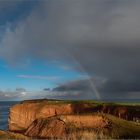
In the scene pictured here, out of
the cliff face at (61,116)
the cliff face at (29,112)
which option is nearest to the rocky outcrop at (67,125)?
the cliff face at (61,116)

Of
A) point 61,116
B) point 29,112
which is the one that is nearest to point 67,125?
point 61,116

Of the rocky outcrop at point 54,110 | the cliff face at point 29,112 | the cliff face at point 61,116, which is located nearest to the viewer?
the cliff face at point 61,116

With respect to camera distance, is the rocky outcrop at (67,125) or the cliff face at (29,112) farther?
the cliff face at (29,112)

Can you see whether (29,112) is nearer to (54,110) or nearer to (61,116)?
(54,110)

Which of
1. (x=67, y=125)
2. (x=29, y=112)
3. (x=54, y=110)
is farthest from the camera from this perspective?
(x=29, y=112)

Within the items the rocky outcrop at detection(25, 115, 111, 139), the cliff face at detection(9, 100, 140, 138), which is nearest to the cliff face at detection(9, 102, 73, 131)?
the cliff face at detection(9, 100, 140, 138)

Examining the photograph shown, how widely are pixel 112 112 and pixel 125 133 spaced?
841 inches

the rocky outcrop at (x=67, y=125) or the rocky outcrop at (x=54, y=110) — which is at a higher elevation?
the rocky outcrop at (x=54, y=110)

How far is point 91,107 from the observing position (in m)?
67.2

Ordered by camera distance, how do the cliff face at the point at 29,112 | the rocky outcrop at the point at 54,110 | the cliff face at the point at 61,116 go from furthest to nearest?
the cliff face at the point at 29,112, the rocky outcrop at the point at 54,110, the cliff face at the point at 61,116

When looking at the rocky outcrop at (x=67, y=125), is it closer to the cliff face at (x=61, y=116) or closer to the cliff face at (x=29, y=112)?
the cliff face at (x=61, y=116)

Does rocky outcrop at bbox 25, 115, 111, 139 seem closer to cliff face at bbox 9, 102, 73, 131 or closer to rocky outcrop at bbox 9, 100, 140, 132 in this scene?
rocky outcrop at bbox 9, 100, 140, 132

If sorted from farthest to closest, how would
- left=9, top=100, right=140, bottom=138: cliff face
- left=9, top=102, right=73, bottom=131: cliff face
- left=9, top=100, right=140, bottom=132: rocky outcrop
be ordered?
left=9, top=102, right=73, bottom=131: cliff face → left=9, top=100, right=140, bottom=132: rocky outcrop → left=9, top=100, right=140, bottom=138: cliff face

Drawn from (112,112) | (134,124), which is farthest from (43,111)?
(134,124)
